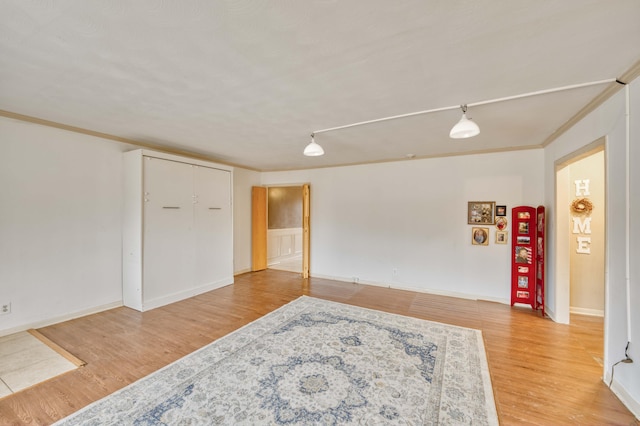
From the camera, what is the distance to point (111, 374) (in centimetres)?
233

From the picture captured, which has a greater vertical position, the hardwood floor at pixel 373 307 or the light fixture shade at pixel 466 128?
the light fixture shade at pixel 466 128

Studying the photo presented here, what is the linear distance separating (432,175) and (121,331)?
17.6 ft

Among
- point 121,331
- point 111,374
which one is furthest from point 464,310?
point 121,331

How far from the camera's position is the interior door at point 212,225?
4.63 metres

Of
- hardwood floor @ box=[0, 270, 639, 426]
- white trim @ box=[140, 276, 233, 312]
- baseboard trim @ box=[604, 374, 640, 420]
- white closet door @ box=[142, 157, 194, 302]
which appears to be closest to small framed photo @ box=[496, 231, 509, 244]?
hardwood floor @ box=[0, 270, 639, 426]

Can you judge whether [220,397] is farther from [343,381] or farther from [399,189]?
[399,189]

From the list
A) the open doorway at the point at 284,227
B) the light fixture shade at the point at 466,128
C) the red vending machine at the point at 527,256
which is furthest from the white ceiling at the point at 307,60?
the open doorway at the point at 284,227

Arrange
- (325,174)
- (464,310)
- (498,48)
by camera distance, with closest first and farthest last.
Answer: (498,48), (464,310), (325,174)

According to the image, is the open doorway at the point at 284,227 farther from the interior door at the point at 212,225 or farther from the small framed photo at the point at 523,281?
the small framed photo at the point at 523,281

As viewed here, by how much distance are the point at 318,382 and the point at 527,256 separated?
12.6 ft

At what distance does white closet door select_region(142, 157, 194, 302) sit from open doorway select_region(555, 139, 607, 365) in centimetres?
565

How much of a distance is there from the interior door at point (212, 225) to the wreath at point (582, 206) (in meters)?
5.86

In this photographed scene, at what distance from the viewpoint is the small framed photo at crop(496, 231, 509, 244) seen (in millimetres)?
4262

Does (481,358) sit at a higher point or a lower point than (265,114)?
lower
